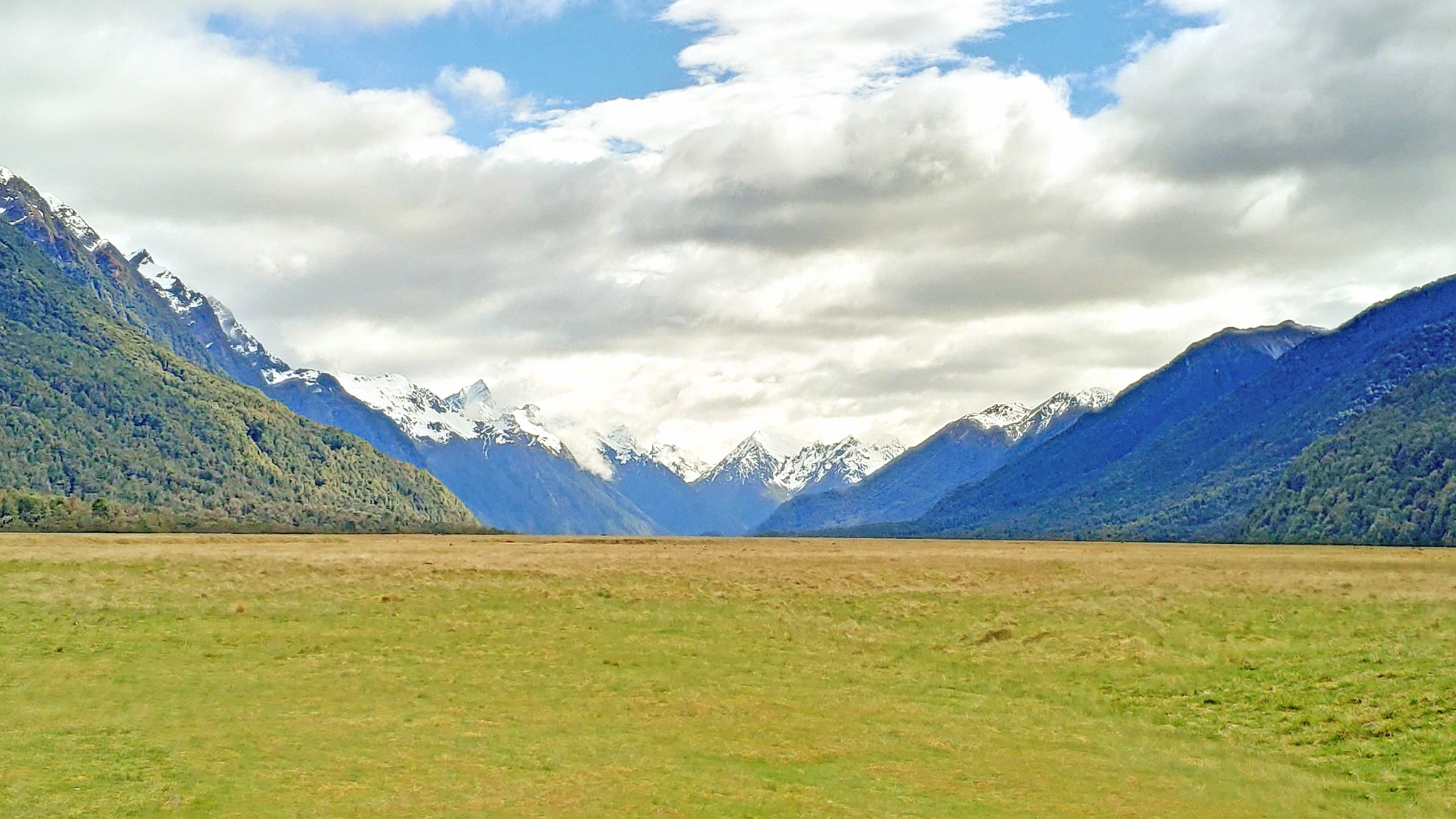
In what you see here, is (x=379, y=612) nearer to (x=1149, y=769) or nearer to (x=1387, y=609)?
(x=1149, y=769)

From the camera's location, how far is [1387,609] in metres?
48.6

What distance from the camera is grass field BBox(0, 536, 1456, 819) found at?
84.7 ft

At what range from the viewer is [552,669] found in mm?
39594

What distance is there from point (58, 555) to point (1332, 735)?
63.4m

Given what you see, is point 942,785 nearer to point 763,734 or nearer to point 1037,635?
point 763,734

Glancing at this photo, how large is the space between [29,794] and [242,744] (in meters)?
5.51

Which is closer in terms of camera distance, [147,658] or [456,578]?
[147,658]

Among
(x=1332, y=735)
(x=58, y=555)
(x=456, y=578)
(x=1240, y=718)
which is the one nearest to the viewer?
(x=1332, y=735)

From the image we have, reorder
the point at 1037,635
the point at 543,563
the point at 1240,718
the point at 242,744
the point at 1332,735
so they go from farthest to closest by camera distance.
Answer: the point at 543,563 < the point at 1037,635 < the point at 1240,718 < the point at 1332,735 < the point at 242,744

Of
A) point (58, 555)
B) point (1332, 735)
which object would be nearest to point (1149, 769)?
point (1332, 735)

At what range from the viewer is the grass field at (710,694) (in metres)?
25.8

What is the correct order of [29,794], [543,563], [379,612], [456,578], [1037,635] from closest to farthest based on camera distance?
[29,794] → [1037,635] → [379,612] → [456,578] → [543,563]

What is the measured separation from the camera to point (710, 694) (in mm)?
36625

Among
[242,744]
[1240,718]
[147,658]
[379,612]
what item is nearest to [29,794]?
[242,744]
